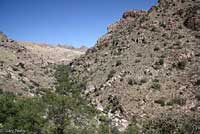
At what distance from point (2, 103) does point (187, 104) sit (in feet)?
62.9

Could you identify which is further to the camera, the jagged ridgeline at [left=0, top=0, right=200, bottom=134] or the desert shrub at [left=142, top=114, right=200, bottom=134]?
the jagged ridgeline at [left=0, top=0, right=200, bottom=134]

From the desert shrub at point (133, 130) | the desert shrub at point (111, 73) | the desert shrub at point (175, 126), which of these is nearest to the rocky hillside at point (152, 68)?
the desert shrub at point (111, 73)

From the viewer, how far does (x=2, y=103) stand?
3522cm

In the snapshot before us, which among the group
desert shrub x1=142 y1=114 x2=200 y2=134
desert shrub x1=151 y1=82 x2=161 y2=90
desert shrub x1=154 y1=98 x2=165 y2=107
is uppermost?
desert shrub x1=151 y1=82 x2=161 y2=90

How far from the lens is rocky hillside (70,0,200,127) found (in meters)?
37.2

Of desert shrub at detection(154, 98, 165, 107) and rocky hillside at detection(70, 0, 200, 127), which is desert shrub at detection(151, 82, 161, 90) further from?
desert shrub at detection(154, 98, 165, 107)

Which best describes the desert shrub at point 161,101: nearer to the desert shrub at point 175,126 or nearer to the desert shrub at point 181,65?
the desert shrub at point 175,126

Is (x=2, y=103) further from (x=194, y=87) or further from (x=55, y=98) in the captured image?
(x=194, y=87)

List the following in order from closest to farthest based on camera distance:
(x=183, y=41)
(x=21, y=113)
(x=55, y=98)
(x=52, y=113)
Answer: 1. (x=21, y=113)
2. (x=52, y=113)
3. (x=55, y=98)
4. (x=183, y=41)

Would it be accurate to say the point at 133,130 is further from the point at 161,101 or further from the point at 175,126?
the point at 161,101

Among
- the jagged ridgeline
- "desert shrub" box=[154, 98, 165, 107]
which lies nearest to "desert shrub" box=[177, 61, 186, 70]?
the jagged ridgeline

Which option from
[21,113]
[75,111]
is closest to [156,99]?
[75,111]

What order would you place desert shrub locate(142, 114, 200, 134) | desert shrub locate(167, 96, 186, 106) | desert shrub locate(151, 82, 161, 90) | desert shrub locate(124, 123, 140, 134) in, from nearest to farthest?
1. desert shrub locate(142, 114, 200, 134)
2. desert shrub locate(124, 123, 140, 134)
3. desert shrub locate(167, 96, 186, 106)
4. desert shrub locate(151, 82, 161, 90)

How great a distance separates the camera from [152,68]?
45.0 metres
